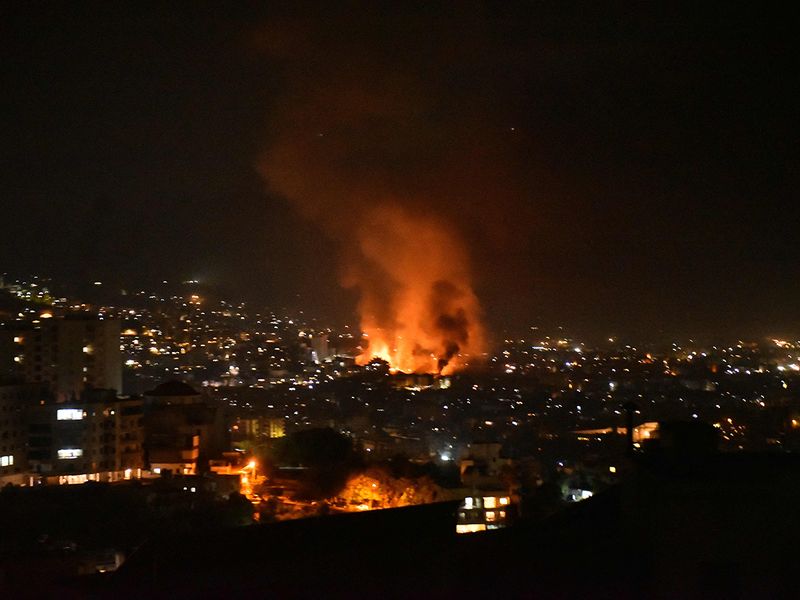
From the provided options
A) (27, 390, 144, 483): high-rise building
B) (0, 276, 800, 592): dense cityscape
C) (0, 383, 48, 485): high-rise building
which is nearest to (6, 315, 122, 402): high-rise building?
(0, 276, 800, 592): dense cityscape

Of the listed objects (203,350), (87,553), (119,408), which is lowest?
(87,553)

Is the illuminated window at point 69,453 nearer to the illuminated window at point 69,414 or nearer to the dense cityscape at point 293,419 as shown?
the dense cityscape at point 293,419

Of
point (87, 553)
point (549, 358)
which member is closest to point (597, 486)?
point (87, 553)

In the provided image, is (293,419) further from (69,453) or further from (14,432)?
(14,432)

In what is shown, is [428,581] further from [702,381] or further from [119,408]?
[702,381]

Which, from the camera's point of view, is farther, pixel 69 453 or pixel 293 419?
pixel 293 419

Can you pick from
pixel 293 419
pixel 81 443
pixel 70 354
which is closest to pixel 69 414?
pixel 81 443
